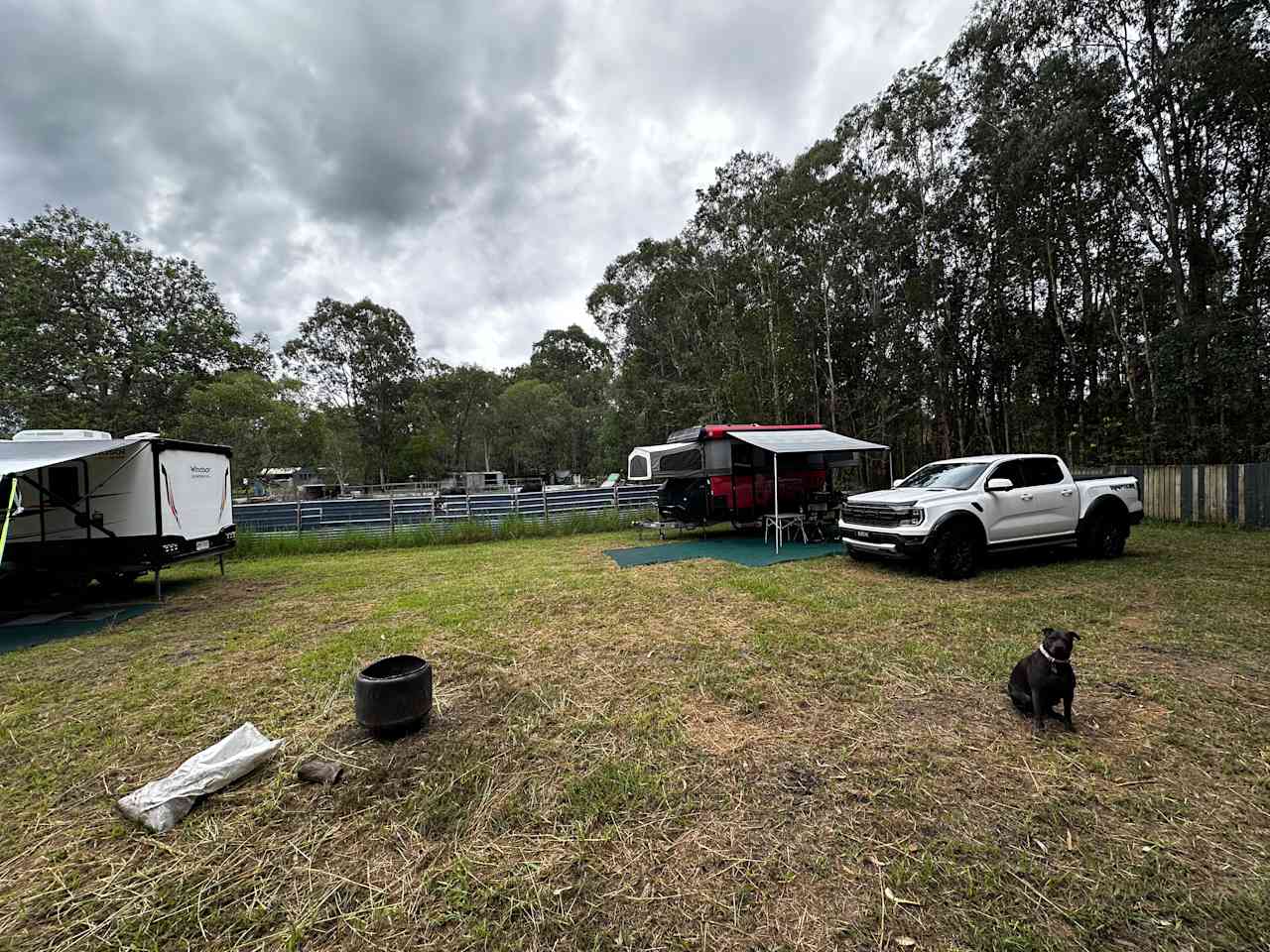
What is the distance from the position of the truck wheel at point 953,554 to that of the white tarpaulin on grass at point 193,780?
695 centimetres

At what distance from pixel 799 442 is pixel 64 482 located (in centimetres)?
1111

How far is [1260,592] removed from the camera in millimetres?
5355

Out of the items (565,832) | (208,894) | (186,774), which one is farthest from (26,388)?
(565,832)

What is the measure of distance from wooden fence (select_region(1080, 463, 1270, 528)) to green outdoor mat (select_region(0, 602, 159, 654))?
49.7 feet

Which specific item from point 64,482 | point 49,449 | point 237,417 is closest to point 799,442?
point 49,449

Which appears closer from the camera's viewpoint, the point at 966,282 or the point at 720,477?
the point at 720,477

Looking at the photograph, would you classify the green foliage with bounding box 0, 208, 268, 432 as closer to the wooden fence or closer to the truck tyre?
the truck tyre

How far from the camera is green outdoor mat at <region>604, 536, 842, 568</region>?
855 centimetres

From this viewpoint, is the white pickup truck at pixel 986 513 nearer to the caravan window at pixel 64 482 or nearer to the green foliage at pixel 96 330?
the caravan window at pixel 64 482

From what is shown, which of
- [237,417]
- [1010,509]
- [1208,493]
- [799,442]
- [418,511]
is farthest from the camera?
[237,417]

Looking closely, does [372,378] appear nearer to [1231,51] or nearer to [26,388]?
[26,388]

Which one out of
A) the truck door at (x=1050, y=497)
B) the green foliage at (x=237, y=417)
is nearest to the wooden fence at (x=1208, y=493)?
the truck door at (x=1050, y=497)

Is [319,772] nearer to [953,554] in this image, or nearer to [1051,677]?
[1051,677]

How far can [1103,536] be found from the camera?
7344 millimetres
